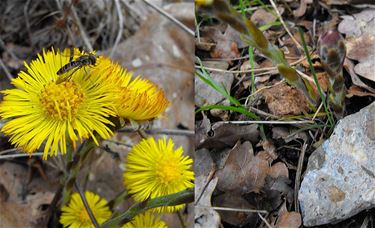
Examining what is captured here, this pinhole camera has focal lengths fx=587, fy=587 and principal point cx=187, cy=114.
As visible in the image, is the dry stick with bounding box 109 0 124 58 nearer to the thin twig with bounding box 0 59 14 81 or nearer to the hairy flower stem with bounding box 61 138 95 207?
the thin twig with bounding box 0 59 14 81

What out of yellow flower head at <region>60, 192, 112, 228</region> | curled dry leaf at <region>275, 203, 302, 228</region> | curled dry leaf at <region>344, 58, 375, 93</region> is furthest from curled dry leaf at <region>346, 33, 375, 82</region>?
yellow flower head at <region>60, 192, 112, 228</region>

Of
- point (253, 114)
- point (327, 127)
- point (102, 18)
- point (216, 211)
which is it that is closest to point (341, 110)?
point (327, 127)

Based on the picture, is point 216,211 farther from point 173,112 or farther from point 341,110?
point 173,112

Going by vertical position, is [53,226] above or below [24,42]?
below

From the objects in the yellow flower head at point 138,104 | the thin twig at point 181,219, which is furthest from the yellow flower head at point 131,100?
the thin twig at point 181,219

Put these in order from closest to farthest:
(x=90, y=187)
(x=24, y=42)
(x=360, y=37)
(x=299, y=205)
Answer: (x=299, y=205) < (x=360, y=37) < (x=90, y=187) < (x=24, y=42)

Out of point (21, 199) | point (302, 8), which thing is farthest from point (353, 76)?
point (21, 199)

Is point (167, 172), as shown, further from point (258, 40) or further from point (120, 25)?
point (120, 25)
